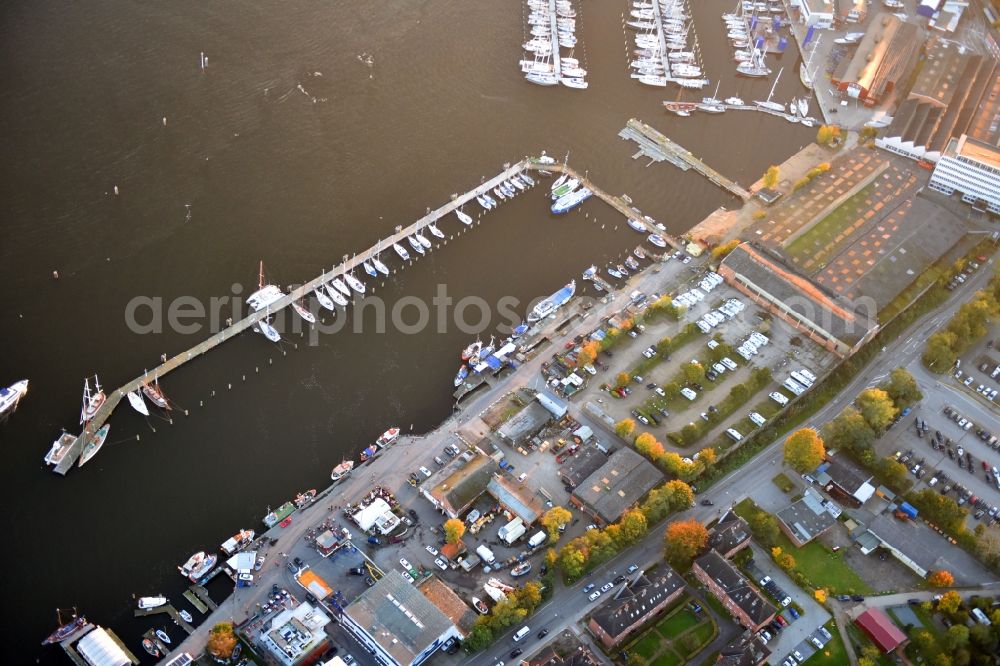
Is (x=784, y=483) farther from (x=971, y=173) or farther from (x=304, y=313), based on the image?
(x=971, y=173)

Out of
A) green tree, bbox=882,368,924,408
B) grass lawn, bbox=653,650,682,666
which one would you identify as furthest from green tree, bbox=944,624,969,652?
green tree, bbox=882,368,924,408

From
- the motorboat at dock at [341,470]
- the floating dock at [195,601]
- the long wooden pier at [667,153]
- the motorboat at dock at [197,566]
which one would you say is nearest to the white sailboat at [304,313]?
the motorboat at dock at [341,470]

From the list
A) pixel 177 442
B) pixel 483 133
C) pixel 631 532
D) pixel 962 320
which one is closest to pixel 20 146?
pixel 177 442

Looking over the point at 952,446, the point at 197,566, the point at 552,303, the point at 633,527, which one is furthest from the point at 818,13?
the point at 197,566

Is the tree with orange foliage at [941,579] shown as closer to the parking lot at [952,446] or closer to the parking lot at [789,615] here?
the parking lot at [952,446]

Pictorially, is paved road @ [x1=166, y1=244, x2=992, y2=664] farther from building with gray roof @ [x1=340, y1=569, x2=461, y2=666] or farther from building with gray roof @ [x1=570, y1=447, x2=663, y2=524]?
building with gray roof @ [x1=570, y1=447, x2=663, y2=524]

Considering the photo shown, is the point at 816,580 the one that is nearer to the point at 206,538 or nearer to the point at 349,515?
the point at 349,515
